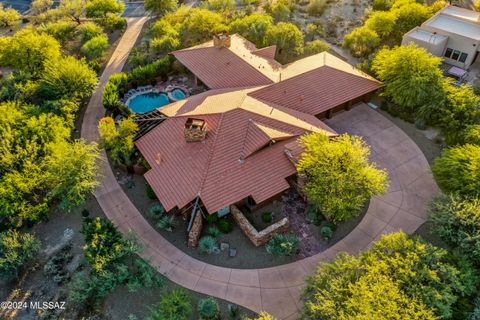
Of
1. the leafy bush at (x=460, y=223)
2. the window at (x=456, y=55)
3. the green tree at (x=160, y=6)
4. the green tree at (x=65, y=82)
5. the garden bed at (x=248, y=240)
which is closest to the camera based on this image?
the leafy bush at (x=460, y=223)

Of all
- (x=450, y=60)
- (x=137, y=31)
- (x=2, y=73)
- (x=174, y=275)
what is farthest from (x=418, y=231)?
(x=2, y=73)

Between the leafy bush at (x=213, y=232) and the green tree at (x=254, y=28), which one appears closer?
the leafy bush at (x=213, y=232)

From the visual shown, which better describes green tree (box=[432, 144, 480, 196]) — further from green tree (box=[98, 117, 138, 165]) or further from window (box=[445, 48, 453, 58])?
green tree (box=[98, 117, 138, 165])

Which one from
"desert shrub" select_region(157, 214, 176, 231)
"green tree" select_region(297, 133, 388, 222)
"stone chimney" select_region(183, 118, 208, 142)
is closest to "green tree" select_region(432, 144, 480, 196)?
"green tree" select_region(297, 133, 388, 222)

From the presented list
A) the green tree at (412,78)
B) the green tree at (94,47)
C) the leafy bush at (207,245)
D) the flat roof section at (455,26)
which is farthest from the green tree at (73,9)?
the flat roof section at (455,26)

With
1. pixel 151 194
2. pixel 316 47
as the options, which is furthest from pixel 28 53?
pixel 316 47

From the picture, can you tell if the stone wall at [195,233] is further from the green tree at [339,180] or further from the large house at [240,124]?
the green tree at [339,180]
